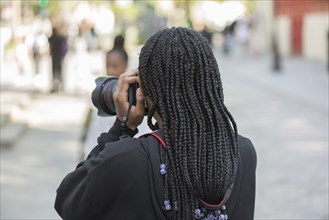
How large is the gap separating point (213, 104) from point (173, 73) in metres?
0.14

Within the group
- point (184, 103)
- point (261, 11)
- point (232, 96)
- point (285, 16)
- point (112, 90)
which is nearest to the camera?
point (184, 103)

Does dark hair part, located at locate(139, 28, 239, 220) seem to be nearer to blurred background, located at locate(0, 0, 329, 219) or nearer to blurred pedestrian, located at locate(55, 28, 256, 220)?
blurred pedestrian, located at locate(55, 28, 256, 220)

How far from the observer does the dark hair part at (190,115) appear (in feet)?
6.22

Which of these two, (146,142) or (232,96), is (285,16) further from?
(146,142)

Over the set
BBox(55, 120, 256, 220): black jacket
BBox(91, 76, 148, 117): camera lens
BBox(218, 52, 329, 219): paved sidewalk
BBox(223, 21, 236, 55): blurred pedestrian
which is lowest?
BBox(223, 21, 236, 55): blurred pedestrian

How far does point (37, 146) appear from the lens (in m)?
9.43

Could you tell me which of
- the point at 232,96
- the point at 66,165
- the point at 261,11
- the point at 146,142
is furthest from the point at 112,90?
the point at 261,11

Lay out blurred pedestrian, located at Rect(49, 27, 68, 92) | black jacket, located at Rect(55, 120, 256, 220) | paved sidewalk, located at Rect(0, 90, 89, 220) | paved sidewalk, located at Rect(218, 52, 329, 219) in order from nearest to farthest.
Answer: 1. black jacket, located at Rect(55, 120, 256, 220)
2. paved sidewalk, located at Rect(218, 52, 329, 219)
3. paved sidewalk, located at Rect(0, 90, 89, 220)
4. blurred pedestrian, located at Rect(49, 27, 68, 92)

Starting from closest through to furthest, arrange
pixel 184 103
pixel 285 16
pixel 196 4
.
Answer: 1. pixel 184 103
2. pixel 285 16
3. pixel 196 4

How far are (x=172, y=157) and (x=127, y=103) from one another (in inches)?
11.2

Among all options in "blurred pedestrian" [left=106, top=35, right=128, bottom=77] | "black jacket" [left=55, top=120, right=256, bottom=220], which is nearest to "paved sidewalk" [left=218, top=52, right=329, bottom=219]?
"blurred pedestrian" [left=106, top=35, right=128, bottom=77]

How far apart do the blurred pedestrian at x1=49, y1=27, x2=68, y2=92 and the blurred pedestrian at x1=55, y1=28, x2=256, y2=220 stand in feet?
43.6

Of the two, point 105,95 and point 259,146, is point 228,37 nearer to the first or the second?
point 259,146

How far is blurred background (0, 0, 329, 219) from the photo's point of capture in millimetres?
6805
